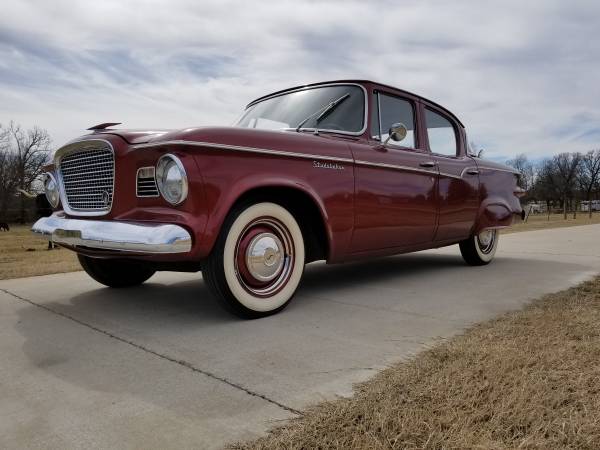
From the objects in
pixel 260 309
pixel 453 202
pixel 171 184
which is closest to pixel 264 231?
pixel 260 309

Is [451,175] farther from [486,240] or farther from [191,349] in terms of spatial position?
[191,349]

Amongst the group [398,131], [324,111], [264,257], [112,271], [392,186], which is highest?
[324,111]

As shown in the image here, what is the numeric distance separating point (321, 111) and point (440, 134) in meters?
1.73

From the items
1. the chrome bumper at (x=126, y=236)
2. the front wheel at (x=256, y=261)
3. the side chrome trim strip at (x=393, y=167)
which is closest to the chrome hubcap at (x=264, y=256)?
the front wheel at (x=256, y=261)

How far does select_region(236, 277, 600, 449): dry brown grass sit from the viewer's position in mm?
1503

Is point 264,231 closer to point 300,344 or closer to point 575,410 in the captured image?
point 300,344

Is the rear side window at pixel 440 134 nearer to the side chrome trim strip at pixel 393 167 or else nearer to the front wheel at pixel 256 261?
the side chrome trim strip at pixel 393 167

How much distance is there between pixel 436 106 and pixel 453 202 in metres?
1.06

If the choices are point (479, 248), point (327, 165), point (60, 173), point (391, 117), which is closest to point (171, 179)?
point (327, 165)

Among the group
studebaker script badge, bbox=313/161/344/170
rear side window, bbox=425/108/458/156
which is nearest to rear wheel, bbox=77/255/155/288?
studebaker script badge, bbox=313/161/344/170

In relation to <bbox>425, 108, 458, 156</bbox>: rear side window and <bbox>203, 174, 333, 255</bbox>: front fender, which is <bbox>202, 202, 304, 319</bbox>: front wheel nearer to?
<bbox>203, 174, 333, 255</bbox>: front fender

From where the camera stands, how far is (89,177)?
3.16m

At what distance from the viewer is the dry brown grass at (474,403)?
150cm

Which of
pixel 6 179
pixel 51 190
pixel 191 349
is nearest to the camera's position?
pixel 191 349
